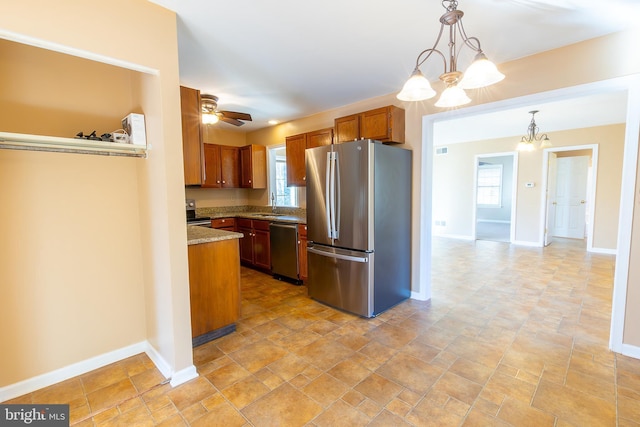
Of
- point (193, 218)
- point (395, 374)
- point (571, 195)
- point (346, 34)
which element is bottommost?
point (395, 374)

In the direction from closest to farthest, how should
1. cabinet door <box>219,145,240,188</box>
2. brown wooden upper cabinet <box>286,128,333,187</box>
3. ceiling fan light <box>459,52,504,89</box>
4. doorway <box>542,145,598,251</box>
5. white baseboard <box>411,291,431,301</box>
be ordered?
ceiling fan light <box>459,52,504,89</box>
white baseboard <box>411,291,431,301</box>
brown wooden upper cabinet <box>286,128,333,187</box>
cabinet door <box>219,145,240,188</box>
doorway <box>542,145,598,251</box>

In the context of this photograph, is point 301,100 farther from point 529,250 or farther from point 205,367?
point 529,250

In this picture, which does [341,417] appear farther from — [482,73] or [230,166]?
[230,166]

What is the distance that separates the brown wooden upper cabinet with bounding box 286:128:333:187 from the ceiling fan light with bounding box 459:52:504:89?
2.90 meters

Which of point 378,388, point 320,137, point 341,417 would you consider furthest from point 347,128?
point 341,417

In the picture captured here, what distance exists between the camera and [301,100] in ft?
12.8

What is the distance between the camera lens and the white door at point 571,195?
22.7ft

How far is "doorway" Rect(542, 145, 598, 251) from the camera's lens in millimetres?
6836

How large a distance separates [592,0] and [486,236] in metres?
7.04

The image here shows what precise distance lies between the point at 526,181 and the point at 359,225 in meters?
5.84

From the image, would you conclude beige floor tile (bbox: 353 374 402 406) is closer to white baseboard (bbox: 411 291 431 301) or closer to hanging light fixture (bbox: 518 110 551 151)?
white baseboard (bbox: 411 291 431 301)

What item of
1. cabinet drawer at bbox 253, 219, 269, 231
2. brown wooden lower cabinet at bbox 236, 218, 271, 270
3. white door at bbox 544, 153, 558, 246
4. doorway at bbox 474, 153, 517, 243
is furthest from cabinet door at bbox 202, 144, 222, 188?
doorway at bbox 474, 153, 517, 243

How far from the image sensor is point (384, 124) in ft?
11.0

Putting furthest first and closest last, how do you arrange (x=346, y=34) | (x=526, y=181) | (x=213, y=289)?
(x=526, y=181) < (x=213, y=289) < (x=346, y=34)
